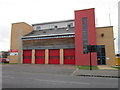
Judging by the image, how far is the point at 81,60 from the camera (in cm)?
2461

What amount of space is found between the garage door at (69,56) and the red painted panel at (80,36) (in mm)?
2805

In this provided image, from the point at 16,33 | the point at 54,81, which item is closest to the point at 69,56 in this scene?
the point at 16,33

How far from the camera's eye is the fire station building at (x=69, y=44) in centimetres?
2503

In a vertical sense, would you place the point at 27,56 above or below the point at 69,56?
below

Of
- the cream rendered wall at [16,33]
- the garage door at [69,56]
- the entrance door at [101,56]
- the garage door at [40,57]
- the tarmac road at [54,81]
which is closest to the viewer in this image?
the tarmac road at [54,81]

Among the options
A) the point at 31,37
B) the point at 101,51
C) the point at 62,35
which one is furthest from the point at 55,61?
the point at 101,51

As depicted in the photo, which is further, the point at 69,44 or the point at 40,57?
the point at 40,57

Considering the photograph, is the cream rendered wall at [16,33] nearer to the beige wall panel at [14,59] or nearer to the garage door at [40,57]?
the beige wall panel at [14,59]

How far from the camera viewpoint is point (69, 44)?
91.5 ft

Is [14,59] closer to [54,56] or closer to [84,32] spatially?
[54,56]

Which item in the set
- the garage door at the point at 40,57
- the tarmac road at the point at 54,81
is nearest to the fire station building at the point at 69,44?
the garage door at the point at 40,57

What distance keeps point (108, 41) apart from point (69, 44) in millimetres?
9493

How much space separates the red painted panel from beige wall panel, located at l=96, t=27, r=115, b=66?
2.42 metres

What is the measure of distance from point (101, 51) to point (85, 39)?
5012mm
